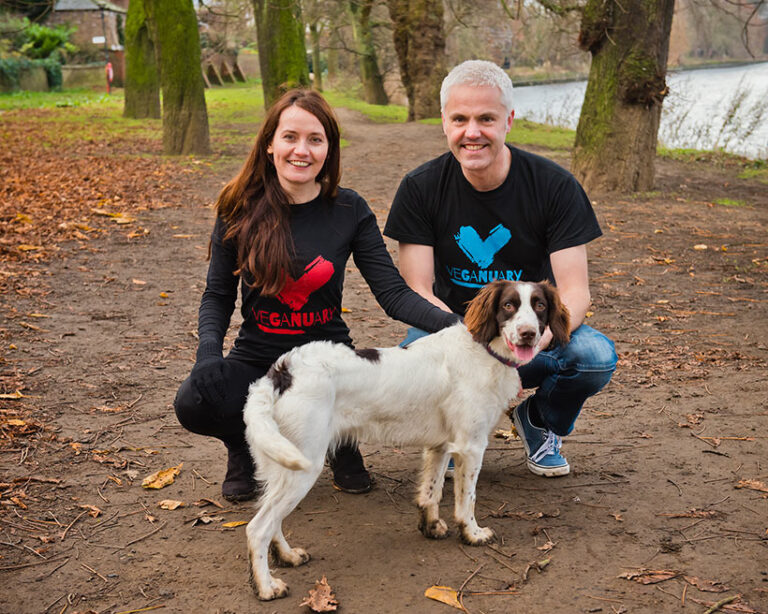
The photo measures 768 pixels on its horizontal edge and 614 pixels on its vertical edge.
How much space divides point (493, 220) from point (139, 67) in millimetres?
22751

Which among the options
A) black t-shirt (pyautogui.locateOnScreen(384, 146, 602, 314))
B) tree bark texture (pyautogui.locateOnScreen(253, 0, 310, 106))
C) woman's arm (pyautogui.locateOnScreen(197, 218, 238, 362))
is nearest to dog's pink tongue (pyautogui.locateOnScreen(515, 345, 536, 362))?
black t-shirt (pyautogui.locateOnScreen(384, 146, 602, 314))

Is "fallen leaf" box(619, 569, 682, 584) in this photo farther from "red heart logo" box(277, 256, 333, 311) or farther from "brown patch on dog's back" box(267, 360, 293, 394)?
"red heart logo" box(277, 256, 333, 311)

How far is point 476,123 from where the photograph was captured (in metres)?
4.04

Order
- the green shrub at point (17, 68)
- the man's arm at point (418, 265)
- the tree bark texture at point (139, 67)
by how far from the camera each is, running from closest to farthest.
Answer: the man's arm at point (418, 265) < the tree bark texture at point (139, 67) < the green shrub at point (17, 68)

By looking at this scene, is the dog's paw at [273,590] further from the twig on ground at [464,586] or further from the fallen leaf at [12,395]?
the fallen leaf at [12,395]

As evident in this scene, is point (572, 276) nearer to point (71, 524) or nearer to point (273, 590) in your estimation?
point (273, 590)

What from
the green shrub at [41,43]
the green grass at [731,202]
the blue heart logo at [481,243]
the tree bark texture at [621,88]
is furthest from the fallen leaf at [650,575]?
the green shrub at [41,43]

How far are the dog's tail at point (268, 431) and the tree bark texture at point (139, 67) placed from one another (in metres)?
23.2

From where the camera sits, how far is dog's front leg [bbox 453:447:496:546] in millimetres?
3566

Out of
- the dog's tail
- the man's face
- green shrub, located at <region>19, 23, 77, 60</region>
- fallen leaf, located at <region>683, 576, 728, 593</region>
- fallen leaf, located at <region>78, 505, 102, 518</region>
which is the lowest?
fallen leaf, located at <region>78, 505, 102, 518</region>

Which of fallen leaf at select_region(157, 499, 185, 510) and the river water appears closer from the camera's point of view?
fallen leaf at select_region(157, 499, 185, 510)

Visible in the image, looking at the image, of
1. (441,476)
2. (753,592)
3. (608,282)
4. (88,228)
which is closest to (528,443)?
(441,476)

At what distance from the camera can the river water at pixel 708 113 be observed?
58.3 feet

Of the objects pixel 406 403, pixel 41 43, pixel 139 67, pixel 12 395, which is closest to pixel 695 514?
pixel 406 403
